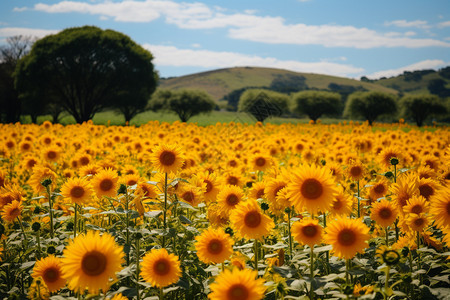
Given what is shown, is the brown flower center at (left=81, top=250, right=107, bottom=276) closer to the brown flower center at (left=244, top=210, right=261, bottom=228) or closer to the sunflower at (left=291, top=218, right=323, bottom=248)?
the brown flower center at (left=244, top=210, right=261, bottom=228)

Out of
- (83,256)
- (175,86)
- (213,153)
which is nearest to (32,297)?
(83,256)

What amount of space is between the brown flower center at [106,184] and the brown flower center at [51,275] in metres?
1.25

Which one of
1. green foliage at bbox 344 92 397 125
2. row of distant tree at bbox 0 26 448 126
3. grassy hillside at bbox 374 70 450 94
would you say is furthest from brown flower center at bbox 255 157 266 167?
grassy hillside at bbox 374 70 450 94

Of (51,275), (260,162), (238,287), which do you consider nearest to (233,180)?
(260,162)

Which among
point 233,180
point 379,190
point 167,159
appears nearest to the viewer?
point 167,159

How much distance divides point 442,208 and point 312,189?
39.4 inches

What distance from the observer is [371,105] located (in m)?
58.6

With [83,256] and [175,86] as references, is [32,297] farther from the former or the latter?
[175,86]

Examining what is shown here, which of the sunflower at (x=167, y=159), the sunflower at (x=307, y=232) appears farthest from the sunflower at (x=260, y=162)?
the sunflower at (x=307, y=232)

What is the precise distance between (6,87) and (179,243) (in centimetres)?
5431

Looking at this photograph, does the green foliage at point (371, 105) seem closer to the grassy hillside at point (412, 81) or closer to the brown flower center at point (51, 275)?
the brown flower center at point (51, 275)

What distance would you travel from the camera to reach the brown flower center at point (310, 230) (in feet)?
9.08

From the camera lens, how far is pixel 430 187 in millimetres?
3586

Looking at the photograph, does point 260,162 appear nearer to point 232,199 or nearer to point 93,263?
point 232,199
